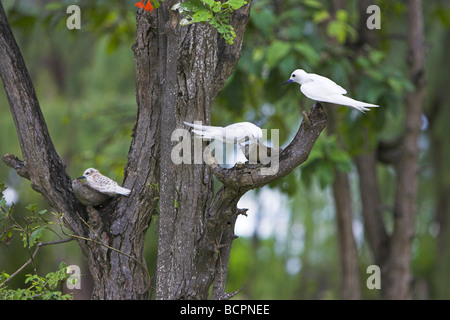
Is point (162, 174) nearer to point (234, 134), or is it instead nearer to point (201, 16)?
point (234, 134)

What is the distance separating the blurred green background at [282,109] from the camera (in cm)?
362

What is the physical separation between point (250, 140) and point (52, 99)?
16.0 feet

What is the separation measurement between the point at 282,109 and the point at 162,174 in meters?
2.61

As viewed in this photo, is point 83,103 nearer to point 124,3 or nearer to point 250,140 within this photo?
point 124,3

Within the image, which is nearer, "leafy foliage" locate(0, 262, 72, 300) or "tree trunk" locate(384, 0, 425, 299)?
"leafy foliage" locate(0, 262, 72, 300)

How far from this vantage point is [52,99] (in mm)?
6176

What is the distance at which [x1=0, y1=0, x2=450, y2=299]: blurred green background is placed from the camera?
11.9ft

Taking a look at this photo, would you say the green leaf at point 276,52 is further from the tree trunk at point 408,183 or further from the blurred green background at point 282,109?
the tree trunk at point 408,183

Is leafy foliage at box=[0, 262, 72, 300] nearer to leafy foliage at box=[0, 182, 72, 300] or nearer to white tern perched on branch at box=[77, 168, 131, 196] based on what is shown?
leafy foliage at box=[0, 182, 72, 300]

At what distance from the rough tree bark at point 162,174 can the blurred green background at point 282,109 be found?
0.28 m

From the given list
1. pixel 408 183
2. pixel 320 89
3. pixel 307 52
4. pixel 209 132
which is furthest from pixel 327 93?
pixel 408 183

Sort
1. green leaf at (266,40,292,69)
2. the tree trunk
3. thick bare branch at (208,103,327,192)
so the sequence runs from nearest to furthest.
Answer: thick bare branch at (208,103,327,192)
green leaf at (266,40,292,69)
the tree trunk

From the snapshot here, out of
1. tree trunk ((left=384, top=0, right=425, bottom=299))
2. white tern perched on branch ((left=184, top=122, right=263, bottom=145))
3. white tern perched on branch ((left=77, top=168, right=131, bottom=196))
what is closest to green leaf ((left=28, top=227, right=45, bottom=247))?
white tern perched on branch ((left=77, top=168, right=131, bottom=196))

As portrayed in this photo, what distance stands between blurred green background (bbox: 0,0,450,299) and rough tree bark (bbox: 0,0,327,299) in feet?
0.91
